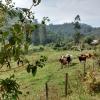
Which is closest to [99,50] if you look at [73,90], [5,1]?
[73,90]

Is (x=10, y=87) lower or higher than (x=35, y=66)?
lower

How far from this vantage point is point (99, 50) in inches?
992

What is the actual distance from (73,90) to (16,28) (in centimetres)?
1377

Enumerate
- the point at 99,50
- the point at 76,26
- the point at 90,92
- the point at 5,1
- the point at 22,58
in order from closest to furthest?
the point at 22,58, the point at 5,1, the point at 90,92, the point at 99,50, the point at 76,26

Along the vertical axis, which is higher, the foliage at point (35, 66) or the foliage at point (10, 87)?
the foliage at point (35, 66)

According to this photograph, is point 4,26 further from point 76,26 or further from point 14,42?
point 76,26

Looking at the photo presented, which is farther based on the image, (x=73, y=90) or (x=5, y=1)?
(x=73, y=90)

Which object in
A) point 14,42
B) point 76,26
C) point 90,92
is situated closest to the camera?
point 14,42

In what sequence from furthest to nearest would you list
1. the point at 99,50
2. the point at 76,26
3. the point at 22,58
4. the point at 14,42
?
the point at 76,26, the point at 99,50, the point at 22,58, the point at 14,42

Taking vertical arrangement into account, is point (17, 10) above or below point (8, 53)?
above

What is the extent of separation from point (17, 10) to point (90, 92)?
12.7 m

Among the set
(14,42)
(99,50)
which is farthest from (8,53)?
(99,50)

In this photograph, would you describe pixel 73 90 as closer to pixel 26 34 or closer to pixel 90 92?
pixel 90 92

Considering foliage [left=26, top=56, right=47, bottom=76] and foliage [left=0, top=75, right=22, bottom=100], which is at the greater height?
foliage [left=26, top=56, right=47, bottom=76]
